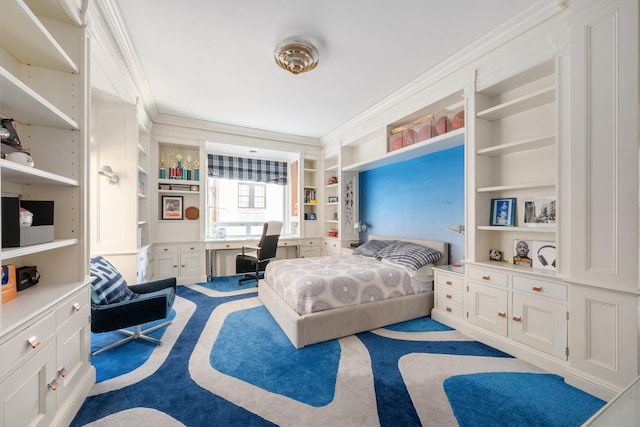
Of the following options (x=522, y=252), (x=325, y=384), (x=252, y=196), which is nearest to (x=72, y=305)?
(x=325, y=384)

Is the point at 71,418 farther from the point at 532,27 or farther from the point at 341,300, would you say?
the point at 532,27

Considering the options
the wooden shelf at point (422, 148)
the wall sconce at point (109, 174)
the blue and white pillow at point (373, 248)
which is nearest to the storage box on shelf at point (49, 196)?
the wall sconce at point (109, 174)

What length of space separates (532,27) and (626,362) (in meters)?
2.50

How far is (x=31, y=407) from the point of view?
4.02ft

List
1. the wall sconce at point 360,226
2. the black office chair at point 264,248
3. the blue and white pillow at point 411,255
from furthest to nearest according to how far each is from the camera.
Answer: the wall sconce at point 360,226, the black office chair at point 264,248, the blue and white pillow at point 411,255

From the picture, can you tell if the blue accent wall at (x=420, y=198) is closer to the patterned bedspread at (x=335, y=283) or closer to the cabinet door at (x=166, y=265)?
the patterned bedspread at (x=335, y=283)

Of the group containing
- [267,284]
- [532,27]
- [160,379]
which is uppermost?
[532,27]

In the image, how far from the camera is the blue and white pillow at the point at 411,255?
3100 millimetres

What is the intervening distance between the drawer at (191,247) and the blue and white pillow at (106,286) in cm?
208

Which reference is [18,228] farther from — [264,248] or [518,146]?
[518,146]

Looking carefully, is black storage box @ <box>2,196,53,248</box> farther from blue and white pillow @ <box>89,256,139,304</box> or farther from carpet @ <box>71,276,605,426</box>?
carpet @ <box>71,276,605,426</box>

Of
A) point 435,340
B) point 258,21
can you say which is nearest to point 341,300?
point 435,340

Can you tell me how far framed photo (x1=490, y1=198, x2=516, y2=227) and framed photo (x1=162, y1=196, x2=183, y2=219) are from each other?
15.2ft

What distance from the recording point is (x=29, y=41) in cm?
145
